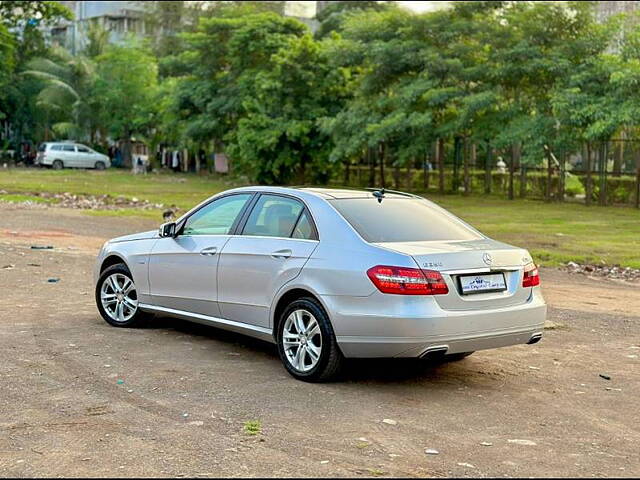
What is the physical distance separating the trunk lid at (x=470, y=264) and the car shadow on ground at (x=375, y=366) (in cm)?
86

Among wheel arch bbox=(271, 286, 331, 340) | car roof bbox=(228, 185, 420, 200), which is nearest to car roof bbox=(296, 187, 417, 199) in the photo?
car roof bbox=(228, 185, 420, 200)

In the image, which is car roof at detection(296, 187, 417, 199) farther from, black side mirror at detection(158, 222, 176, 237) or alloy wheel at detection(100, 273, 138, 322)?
alloy wheel at detection(100, 273, 138, 322)

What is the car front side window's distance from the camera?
890cm

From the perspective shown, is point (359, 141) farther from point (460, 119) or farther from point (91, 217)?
point (91, 217)

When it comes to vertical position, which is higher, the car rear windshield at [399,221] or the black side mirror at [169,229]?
the car rear windshield at [399,221]

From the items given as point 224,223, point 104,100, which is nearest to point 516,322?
point 224,223

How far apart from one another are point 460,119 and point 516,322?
83.5 ft

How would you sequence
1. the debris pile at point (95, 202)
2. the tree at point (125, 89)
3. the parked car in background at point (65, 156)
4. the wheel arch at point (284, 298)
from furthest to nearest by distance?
the tree at point (125, 89)
the parked car in background at point (65, 156)
the debris pile at point (95, 202)
the wheel arch at point (284, 298)

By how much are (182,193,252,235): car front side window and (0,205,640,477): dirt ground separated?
1.04 metres

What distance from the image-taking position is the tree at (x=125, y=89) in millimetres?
60594

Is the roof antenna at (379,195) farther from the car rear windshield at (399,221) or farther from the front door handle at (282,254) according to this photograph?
the front door handle at (282,254)

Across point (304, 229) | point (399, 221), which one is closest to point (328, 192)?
point (304, 229)

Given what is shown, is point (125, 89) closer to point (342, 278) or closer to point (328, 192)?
point (328, 192)

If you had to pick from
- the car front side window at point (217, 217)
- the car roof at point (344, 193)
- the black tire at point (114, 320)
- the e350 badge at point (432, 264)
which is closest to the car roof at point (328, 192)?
the car roof at point (344, 193)
